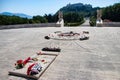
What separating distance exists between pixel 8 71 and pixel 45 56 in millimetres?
3411

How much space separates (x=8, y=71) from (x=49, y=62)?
277cm

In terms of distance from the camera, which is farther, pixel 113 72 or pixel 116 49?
pixel 116 49

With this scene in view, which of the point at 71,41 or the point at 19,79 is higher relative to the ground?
the point at 71,41

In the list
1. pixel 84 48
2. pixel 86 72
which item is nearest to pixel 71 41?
pixel 84 48

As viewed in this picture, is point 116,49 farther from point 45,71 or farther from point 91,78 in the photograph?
point 45,71

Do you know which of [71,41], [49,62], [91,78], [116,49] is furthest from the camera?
[71,41]

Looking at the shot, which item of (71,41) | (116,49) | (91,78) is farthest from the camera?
(71,41)

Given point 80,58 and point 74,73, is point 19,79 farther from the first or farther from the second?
point 80,58

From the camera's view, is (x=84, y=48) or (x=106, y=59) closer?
(x=106, y=59)

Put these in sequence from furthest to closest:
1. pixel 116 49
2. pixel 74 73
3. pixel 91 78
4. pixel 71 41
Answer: pixel 71 41 → pixel 116 49 → pixel 74 73 → pixel 91 78

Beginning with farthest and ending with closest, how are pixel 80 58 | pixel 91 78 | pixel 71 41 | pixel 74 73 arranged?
1. pixel 71 41
2. pixel 80 58
3. pixel 74 73
4. pixel 91 78

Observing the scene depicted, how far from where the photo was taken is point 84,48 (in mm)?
15078

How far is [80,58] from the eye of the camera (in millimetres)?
12352

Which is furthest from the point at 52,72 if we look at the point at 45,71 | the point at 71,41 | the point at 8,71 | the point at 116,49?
the point at 71,41
